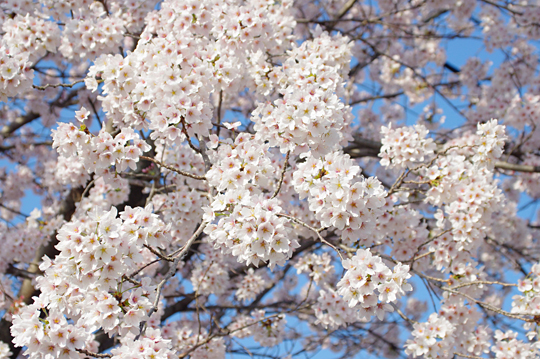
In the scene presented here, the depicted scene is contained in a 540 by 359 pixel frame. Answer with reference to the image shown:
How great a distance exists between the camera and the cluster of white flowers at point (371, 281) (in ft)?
7.09

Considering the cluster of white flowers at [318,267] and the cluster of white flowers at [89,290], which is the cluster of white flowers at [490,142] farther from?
the cluster of white flowers at [89,290]

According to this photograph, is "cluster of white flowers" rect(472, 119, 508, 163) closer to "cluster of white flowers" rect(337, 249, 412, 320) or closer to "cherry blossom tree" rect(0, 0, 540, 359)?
"cherry blossom tree" rect(0, 0, 540, 359)

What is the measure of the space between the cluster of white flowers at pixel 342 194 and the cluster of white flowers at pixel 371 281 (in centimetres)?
21

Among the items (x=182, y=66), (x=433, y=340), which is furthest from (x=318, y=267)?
(x=182, y=66)

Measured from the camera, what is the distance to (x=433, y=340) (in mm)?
3096

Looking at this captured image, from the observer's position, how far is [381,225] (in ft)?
12.1

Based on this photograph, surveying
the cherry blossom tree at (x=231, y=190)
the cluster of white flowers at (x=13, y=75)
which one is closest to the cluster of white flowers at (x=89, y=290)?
the cherry blossom tree at (x=231, y=190)

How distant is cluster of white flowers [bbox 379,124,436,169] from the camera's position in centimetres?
354

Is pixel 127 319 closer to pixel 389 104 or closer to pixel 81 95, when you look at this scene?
pixel 81 95

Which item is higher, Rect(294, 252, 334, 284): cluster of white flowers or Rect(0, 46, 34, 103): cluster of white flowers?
Rect(0, 46, 34, 103): cluster of white flowers

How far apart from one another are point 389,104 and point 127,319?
7496mm

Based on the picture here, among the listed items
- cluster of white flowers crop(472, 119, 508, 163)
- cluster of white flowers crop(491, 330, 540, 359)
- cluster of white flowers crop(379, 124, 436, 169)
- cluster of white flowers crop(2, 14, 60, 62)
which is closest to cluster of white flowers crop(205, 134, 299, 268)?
cluster of white flowers crop(379, 124, 436, 169)

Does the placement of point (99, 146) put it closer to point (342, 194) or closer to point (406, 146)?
point (342, 194)

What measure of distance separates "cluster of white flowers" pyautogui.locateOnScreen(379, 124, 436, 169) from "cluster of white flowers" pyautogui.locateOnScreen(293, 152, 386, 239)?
1268 millimetres
